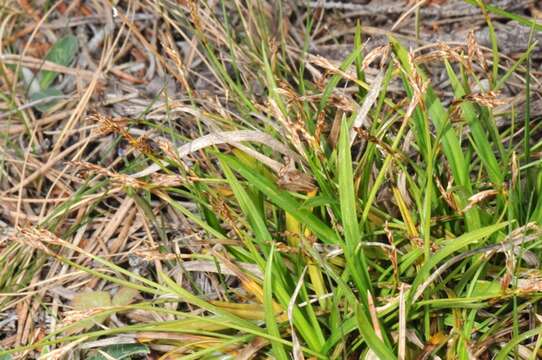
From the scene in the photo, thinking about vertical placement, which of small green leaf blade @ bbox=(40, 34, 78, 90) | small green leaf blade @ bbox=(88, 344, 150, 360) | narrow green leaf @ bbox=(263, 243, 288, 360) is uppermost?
small green leaf blade @ bbox=(40, 34, 78, 90)

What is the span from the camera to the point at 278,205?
1665 millimetres

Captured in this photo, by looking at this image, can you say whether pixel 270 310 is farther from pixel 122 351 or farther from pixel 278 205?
pixel 122 351

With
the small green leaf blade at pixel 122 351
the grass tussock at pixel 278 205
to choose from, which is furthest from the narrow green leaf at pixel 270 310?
the small green leaf blade at pixel 122 351

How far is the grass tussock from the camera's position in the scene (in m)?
1.54

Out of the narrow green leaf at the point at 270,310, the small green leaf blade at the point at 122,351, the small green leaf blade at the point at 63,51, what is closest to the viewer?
the narrow green leaf at the point at 270,310

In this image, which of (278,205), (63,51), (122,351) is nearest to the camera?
(278,205)

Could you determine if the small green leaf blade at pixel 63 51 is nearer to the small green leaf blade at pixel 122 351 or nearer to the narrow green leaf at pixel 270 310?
the small green leaf blade at pixel 122 351

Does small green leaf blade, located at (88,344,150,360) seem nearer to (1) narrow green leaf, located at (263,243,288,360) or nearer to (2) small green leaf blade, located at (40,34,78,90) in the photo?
(1) narrow green leaf, located at (263,243,288,360)

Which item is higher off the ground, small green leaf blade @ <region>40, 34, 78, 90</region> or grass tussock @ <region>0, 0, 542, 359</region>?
small green leaf blade @ <region>40, 34, 78, 90</region>

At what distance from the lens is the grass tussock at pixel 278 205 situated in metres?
1.54

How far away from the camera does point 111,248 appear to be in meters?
2.08

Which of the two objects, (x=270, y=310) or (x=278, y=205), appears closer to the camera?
(x=270, y=310)

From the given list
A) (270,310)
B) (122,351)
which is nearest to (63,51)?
(122,351)

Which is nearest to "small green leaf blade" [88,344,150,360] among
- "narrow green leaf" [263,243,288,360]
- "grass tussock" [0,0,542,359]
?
"grass tussock" [0,0,542,359]
